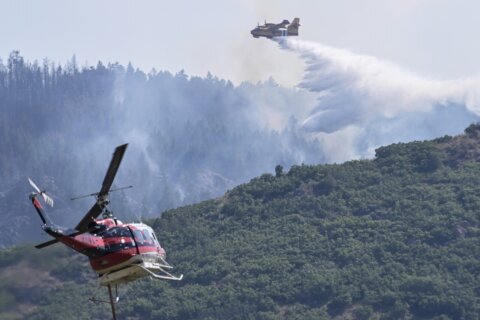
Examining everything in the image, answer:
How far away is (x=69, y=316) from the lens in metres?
115

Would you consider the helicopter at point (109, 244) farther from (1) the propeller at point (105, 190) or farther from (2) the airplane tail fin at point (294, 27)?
(2) the airplane tail fin at point (294, 27)

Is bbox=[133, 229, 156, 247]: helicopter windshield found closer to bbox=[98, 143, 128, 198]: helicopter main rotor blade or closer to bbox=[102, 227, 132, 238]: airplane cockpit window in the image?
bbox=[102, 227, 132, 238]: airplane cockpit window

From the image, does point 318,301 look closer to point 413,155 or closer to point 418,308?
point 418,308

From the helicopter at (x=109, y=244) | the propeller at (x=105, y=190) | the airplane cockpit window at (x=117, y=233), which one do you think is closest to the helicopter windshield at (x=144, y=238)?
A: the helicopter at (x=109, y=244)

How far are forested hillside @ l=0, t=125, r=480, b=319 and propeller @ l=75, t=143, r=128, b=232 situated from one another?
45828 millimetres

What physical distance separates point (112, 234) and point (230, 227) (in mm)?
79593

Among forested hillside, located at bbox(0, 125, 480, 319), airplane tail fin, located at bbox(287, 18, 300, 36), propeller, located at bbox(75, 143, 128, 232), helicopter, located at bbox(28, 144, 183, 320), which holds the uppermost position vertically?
airplane tail fin, located at bbox(287, 18, 300, 36)

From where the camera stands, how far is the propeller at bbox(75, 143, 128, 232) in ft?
194

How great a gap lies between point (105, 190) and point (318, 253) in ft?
241

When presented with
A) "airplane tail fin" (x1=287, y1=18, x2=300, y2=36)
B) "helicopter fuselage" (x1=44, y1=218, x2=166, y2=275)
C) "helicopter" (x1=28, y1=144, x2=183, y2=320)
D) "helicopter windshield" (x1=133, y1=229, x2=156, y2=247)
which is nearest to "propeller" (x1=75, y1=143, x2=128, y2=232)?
"helicopter" (x1=28, y1=144, x2=183, y2=320)

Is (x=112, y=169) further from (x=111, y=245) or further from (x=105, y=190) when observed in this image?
(x=111, y=245)

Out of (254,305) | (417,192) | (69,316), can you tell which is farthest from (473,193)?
(69,316)

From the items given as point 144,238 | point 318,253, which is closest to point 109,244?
point 144,238

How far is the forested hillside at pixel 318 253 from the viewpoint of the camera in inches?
4624
